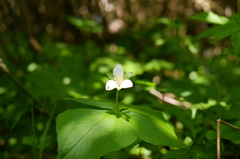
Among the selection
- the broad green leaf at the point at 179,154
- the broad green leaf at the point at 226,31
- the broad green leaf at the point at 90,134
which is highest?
the broad green leaf at the point at 226,31

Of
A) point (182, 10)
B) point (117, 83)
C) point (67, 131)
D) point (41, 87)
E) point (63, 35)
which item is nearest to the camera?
point (67, 131)

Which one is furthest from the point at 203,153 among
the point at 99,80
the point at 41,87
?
the point at 41,87

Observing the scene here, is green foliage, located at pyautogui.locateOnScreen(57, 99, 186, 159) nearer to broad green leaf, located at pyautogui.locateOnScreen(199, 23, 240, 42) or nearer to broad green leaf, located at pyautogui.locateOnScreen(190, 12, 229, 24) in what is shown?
broad green leaf, located at pyautogui.locateOnScreen(199, 23, 240, 42)

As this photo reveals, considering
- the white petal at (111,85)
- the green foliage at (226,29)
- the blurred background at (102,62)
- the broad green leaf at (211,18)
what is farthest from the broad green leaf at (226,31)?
the white petal at (111,85)

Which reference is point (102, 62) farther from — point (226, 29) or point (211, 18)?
point (226, 29)

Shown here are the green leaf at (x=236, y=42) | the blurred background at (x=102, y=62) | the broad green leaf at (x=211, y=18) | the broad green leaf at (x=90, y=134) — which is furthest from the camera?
the blurred background at (x=102, y=62)

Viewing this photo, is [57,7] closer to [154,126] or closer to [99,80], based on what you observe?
[99,80]

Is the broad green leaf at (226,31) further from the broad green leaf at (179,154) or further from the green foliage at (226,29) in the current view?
the broad green leaf at (179,154)
